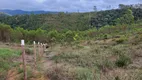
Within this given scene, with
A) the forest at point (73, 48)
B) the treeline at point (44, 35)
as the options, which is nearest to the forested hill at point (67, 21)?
the forest at point (73, 48)

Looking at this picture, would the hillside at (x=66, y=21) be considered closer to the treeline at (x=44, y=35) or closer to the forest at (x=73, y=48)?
the forest at (x=73, y=48)

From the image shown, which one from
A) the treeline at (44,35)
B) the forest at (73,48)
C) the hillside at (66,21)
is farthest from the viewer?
the hillside at (66,21)

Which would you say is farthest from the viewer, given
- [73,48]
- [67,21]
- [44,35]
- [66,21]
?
[66,21]

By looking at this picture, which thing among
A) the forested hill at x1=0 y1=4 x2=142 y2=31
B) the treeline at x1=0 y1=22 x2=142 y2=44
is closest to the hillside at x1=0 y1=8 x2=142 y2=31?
the forested hill at x1=0 y1=4 x2=142 y2=31

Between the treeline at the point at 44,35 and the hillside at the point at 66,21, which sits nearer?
the treeline at the point at 44,35

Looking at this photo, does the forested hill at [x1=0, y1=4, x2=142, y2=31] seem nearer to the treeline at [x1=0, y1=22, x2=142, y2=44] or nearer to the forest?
the forest

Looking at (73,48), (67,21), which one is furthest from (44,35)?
(67,21)

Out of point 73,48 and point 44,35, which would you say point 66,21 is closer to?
point 44,35

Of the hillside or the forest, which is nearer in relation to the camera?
the forest

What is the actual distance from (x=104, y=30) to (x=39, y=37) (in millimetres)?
14754

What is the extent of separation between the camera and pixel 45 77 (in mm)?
8500

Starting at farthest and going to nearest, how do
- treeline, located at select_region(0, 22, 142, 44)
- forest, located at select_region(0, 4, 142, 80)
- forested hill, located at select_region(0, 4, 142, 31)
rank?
A: forested hill, located at select_region(0, 4, 142, 31), treeline, located at select_region(0, 22, 142, 44), forest, located at select_region(0, 4, 142, 80)

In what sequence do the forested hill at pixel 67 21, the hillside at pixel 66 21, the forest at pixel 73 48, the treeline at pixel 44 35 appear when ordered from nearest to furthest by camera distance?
1. the forest at pixel 73 48
2. the treeline at pixel 44 35
3. the forested hill at pixel 67 21
4. the hillside at pixel 66 21

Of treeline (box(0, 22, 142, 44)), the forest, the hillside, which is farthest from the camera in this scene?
the hillside
